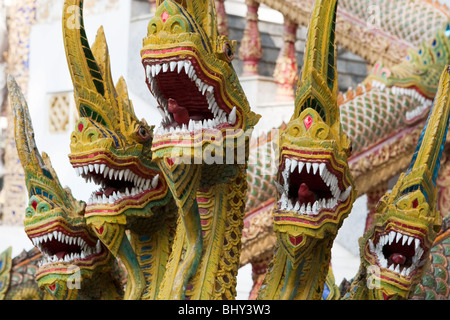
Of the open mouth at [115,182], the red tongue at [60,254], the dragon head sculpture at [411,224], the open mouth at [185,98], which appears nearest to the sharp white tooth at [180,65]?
the open mouth at [185,98]

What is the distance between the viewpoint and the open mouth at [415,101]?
18.6ft

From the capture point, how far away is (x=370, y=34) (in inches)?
255

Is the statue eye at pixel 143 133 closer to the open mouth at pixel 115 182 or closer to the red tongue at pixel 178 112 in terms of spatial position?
the open mouth at pixel 115 182

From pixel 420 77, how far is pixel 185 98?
2.96 m

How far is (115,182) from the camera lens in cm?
359

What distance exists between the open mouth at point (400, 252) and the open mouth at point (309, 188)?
0.29 meters

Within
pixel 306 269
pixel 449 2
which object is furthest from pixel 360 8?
pixel 306 269

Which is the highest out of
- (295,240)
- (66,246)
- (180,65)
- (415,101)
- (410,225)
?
(415,101)

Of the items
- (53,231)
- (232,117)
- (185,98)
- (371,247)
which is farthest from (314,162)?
(53,231)

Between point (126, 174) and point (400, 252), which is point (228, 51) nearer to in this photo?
point (126, 174)

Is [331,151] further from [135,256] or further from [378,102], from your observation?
[378,102]

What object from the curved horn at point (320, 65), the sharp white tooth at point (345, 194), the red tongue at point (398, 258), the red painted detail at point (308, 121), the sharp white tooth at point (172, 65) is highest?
the curved horn at point (320, 65)

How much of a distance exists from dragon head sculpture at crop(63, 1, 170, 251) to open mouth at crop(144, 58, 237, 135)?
490 millimetres

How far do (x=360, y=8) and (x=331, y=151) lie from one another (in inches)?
147
